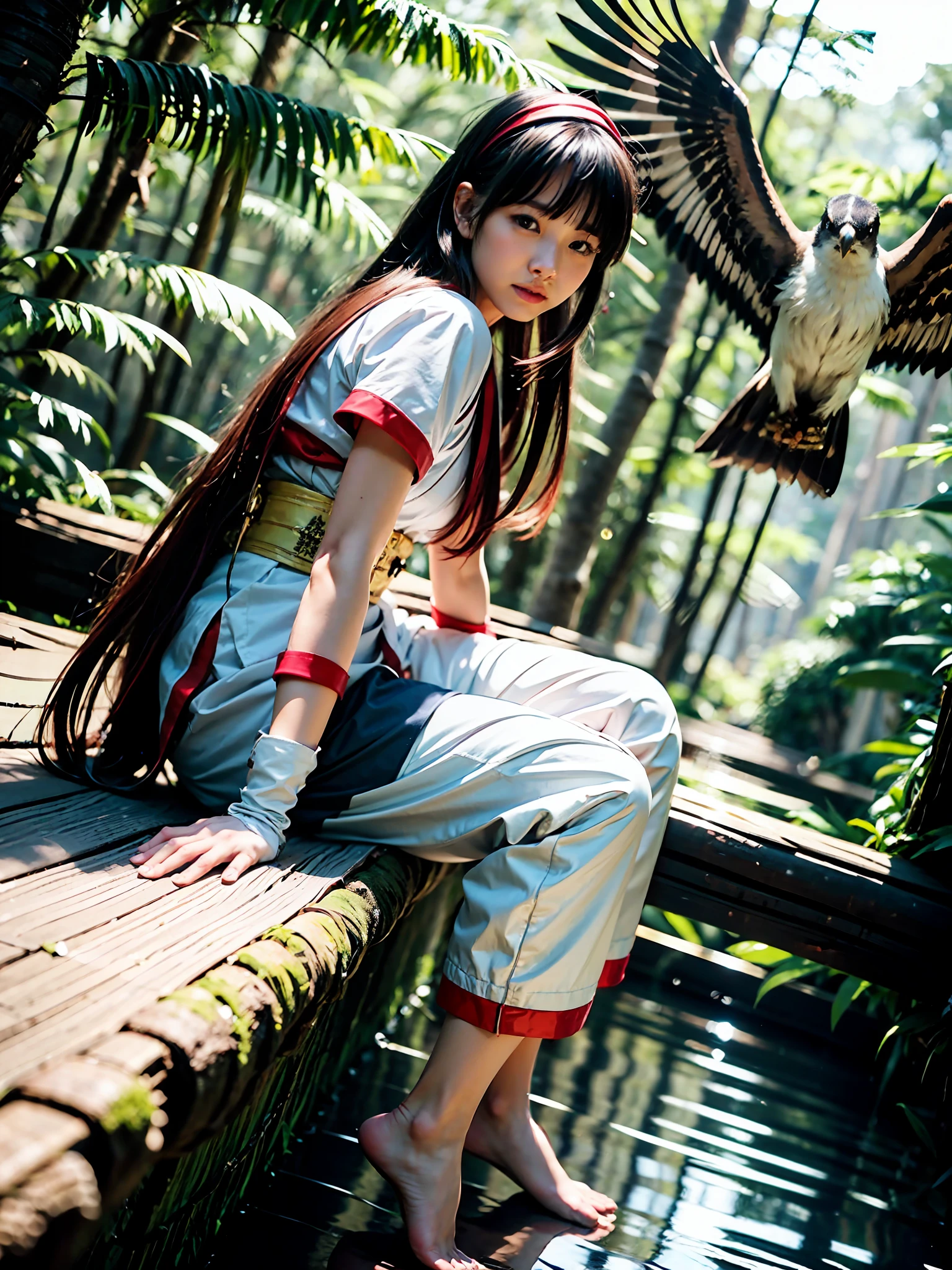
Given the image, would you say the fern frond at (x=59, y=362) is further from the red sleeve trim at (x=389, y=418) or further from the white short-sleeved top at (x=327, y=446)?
the red sleeve trim at (x=389, y=418)

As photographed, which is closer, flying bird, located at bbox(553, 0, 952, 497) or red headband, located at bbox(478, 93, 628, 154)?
red headband, located at bbox(478, 93, 628, 154)

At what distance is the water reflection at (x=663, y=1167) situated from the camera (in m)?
1.62

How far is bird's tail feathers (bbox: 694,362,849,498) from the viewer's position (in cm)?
312

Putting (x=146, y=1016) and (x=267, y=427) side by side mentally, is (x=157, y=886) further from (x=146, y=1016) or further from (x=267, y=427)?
(x=267, y=427)

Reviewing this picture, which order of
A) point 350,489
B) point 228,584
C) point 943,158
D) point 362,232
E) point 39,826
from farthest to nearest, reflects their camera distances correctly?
point 943,158 < point 362,232 < point 228,584 < point 350,489 < point 39,826

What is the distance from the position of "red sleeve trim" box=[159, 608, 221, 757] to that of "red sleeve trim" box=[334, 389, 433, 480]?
0.40 metres

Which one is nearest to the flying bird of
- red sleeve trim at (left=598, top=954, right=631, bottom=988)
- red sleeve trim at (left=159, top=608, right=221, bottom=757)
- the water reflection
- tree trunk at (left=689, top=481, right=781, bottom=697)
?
tree trunk at (left=689, top=481, right=781, bottom=697)

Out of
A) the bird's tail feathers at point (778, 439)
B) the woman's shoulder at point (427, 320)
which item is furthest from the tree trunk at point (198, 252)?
the woman's shoulder at point (427, 320)

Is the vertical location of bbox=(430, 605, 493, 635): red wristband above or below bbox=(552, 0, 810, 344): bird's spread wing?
below

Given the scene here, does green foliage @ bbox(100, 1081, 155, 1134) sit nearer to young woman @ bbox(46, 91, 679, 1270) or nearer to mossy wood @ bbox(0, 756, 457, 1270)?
mossy wood @ bbox(0, 756, 457, 1270)

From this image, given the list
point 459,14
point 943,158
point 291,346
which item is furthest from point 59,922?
point 943,158

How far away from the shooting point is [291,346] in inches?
68.4

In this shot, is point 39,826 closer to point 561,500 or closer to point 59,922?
point 59,922

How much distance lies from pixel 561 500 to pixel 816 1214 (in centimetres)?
877
